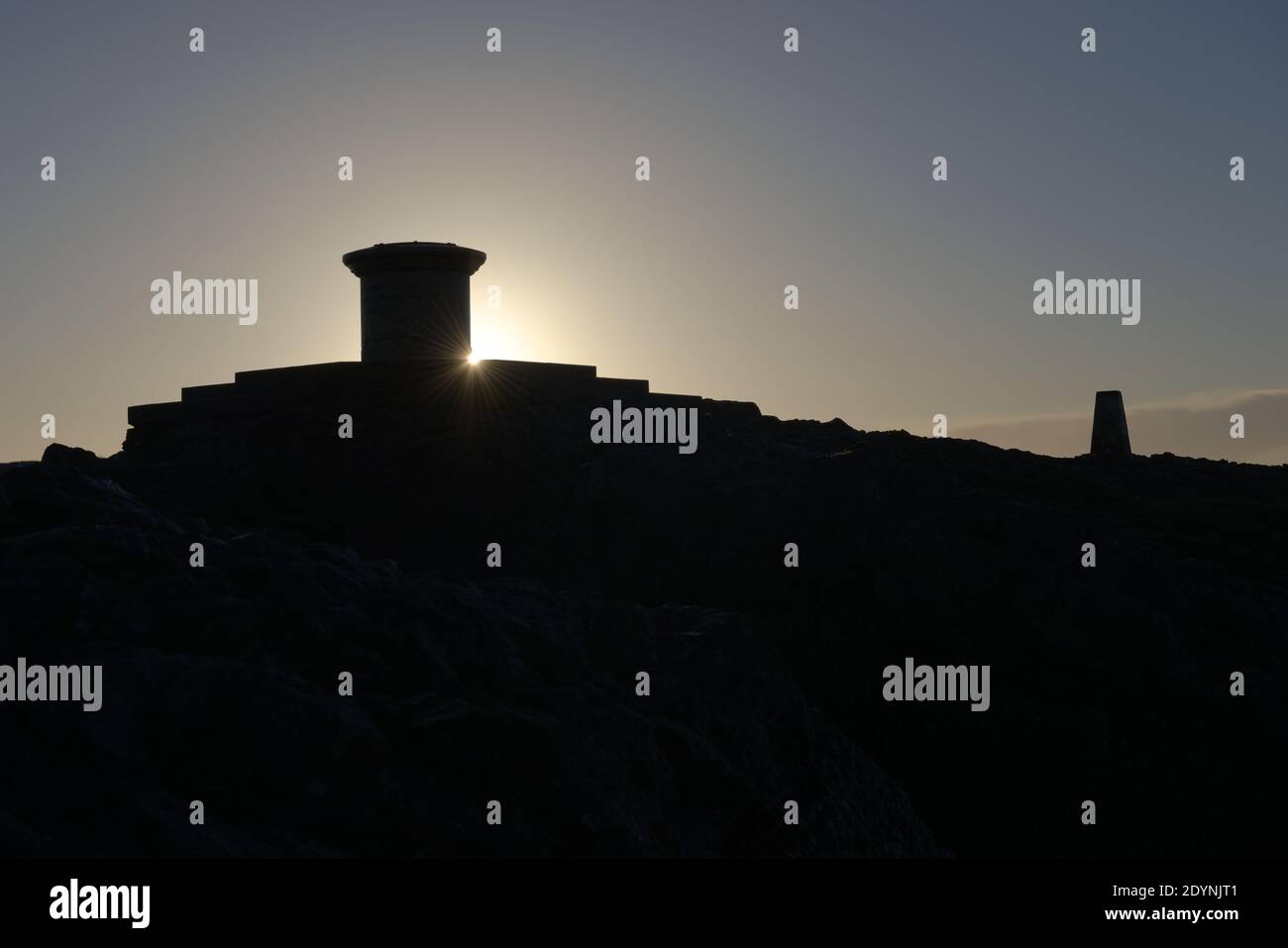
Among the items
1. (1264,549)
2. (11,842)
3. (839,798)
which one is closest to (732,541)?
(839,798)

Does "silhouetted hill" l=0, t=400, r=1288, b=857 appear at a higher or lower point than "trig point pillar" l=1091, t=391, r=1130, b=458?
lower

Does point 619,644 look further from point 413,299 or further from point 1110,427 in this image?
point 1110,427

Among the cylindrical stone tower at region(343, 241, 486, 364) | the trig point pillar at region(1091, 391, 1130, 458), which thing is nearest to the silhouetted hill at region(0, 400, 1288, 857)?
the cylindrical stone tower at region(343, 241, 486, 364)

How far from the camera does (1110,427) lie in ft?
126

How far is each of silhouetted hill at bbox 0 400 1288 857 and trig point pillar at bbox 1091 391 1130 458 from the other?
31.8ft

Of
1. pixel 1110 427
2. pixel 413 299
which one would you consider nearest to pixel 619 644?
pixel 413 299

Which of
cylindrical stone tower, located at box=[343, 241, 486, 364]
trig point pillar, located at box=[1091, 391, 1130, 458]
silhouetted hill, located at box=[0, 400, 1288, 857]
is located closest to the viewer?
silhouetted hill, located at box=[0, 400, 1288, 857]

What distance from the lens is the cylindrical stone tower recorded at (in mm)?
23906

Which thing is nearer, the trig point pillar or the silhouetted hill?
the silhouetted hill

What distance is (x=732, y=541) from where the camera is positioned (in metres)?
19.5

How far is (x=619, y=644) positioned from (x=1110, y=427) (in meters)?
29.4

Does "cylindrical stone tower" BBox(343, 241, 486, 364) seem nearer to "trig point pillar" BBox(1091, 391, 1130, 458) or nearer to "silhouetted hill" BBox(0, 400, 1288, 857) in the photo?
"silhouetted hill" BBox(0, 400, 1288, 857)

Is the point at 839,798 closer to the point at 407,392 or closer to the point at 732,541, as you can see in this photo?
the point at 732,541
